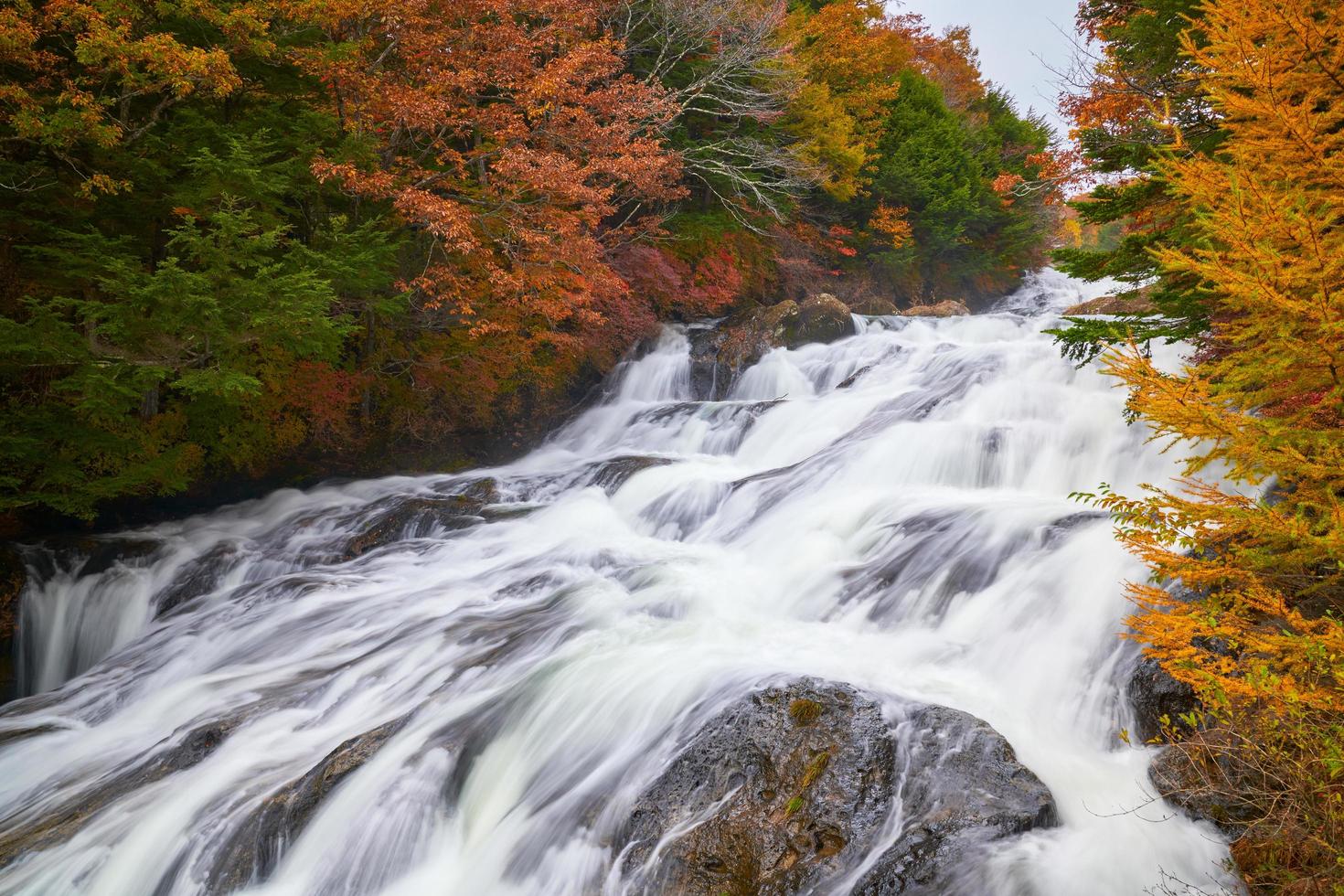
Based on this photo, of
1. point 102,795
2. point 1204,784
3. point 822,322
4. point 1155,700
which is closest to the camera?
point 1204,784

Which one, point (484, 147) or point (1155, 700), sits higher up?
point (484, 147)

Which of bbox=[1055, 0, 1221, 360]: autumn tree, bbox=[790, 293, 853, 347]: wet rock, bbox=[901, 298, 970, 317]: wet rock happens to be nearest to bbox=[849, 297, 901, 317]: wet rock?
bbox=[901, 298, 970, 317]: wet rock

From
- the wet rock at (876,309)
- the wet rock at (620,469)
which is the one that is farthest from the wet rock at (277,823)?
the wet rock at (876,309)

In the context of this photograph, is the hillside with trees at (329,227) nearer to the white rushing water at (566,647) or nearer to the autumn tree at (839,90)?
the autumn tree at (839,90)

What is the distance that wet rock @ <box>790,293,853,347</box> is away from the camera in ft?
52.7

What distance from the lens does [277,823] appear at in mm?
4434

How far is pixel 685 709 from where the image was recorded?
491 centimetres

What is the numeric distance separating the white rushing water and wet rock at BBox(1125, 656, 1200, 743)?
0.11 m

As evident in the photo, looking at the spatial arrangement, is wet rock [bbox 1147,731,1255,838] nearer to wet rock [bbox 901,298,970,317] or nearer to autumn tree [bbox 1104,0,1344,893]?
autumn tree [bbox 1104,0,1344,893]

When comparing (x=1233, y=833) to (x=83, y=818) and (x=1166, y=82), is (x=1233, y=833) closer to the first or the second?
(x=83, y=818)

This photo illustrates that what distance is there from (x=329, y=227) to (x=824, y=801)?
376 inches

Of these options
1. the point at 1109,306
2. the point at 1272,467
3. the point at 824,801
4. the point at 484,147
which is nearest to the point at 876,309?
the point at 1109,306

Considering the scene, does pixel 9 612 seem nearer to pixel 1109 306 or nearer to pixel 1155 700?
pixel 1155 700

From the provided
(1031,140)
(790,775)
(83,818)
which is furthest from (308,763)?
(1031,140)
